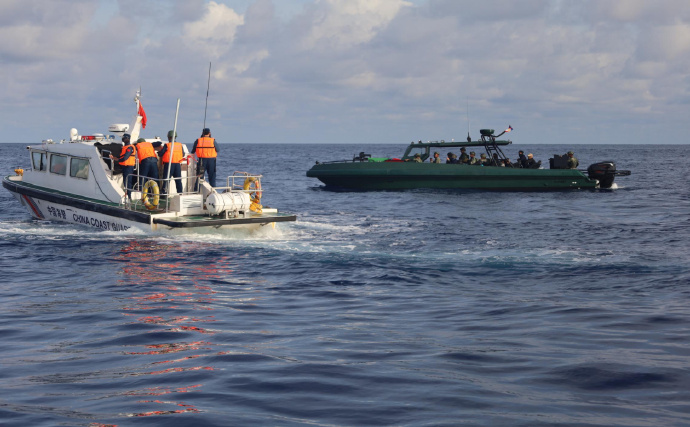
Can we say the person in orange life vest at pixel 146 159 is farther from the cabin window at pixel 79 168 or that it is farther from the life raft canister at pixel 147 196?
the cabin window at pixel 79 168

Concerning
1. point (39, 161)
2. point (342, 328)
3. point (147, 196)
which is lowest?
point (342, 328)

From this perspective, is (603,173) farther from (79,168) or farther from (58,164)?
(58,164)

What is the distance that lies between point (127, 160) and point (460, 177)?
724 inches

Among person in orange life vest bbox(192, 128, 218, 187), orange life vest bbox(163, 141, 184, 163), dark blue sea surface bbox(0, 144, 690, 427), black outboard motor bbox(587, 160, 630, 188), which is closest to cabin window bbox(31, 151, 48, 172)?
dark blue sea surface bbox(0, 144, 690, 427)

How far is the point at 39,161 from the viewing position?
18875 mm

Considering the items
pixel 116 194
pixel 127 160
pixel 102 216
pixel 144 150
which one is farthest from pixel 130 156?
pixel 102 216

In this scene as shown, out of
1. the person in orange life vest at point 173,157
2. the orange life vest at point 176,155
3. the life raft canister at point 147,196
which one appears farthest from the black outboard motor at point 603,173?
the life raft canister at point 147,196

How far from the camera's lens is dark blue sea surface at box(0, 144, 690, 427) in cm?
580

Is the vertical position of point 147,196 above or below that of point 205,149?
below

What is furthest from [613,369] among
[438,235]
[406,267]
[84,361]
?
[438,235]

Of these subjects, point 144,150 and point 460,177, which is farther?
point 460,177

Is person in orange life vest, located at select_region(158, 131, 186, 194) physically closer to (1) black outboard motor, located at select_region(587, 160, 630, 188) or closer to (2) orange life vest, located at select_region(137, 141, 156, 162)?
(2) orange life vest, located at select_region(137, 141, 156, 162)

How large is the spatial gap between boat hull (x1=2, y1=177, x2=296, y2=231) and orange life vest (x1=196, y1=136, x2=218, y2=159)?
1.81 meters

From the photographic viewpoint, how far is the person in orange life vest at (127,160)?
54.2 ft
